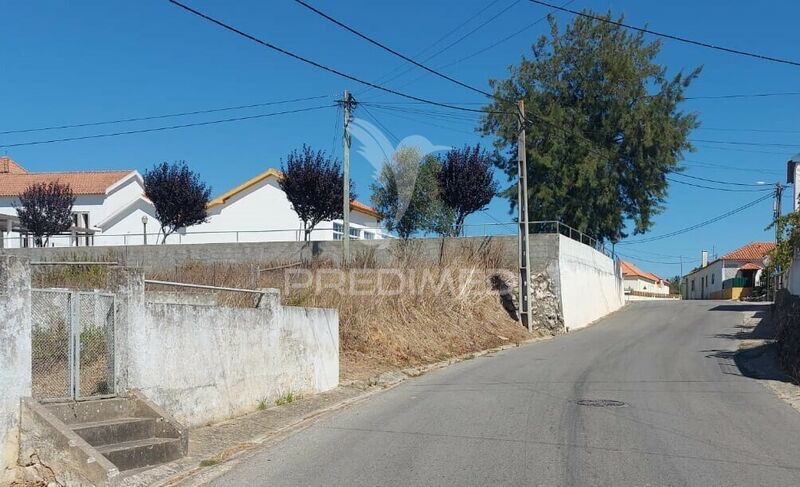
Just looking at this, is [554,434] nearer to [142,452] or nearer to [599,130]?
[142,452]

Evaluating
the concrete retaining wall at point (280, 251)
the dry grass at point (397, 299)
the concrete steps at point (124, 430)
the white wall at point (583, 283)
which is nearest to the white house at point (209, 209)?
the concrete retaining wall at point (280, 251)

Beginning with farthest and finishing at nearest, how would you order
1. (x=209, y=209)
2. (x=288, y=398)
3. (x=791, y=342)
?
(x=209, y=209), (x=791, y=342), (x=288, y=398)

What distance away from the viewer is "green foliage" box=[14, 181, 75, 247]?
41.0 metres

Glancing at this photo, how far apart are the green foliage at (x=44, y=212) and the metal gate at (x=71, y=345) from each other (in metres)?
33.9

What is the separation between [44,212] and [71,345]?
3603cm

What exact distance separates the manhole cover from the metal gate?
746 cm

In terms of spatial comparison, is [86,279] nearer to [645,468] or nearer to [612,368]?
[612,368]

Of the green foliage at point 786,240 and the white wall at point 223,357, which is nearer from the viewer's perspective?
the white wall at point 223,357

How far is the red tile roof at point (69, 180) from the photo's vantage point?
48.1 m

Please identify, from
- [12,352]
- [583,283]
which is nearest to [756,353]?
[583,283]

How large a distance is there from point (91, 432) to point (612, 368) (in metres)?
12.6

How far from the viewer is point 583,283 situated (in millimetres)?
34656

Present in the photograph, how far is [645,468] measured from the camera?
8195 millimetres

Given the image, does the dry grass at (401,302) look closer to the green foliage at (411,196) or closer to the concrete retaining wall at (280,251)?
the concrete retaining wall at (280,251)
